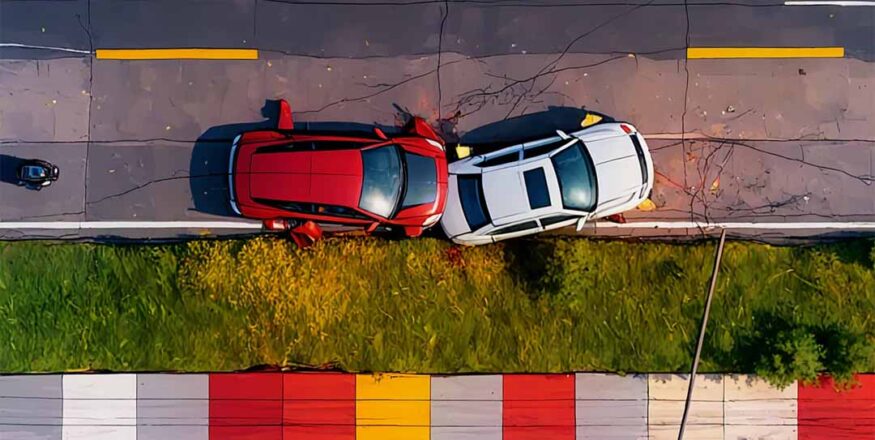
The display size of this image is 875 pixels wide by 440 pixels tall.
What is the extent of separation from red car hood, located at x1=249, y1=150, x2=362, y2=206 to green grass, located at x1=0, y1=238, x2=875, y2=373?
1.02 m

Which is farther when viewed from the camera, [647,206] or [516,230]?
[647,206]

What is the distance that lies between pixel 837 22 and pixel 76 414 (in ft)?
41.7

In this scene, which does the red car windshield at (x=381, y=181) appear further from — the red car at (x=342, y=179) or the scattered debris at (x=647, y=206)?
the scattered debris at (x=647, y=206)

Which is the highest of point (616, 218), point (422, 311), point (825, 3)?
point (825, 3)

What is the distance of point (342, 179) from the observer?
27.6 ft

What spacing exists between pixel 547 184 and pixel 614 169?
0.98 m

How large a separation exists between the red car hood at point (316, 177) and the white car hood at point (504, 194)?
179cm

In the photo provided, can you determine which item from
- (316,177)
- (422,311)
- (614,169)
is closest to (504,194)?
(614,169)

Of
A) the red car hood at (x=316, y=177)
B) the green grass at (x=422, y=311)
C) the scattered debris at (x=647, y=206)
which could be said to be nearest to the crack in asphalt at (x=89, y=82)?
the green grass at (x=422, y=311)

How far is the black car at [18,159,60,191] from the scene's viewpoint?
355 inches

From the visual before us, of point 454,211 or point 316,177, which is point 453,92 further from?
point 316,177

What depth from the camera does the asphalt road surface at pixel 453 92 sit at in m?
9.38

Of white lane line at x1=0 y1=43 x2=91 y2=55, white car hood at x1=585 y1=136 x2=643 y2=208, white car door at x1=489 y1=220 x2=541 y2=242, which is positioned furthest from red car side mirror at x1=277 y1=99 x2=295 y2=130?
white car hood at x1=585 y1=136 x2=643 y2=208

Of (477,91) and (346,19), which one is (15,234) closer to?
(346,19)
